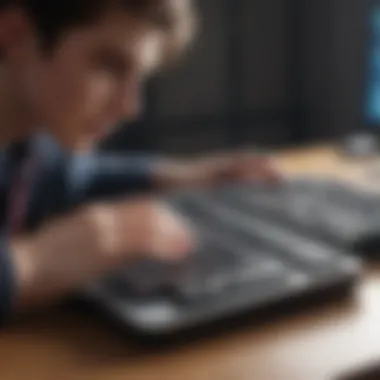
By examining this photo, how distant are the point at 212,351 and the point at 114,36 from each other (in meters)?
0.34

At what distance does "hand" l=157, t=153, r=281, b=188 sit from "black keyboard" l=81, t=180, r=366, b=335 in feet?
0.38

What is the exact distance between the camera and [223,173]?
1.20 metres

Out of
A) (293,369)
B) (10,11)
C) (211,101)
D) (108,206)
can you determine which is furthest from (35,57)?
(211,101)

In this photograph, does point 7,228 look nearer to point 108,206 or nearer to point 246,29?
point 108,206

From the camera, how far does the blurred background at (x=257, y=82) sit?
221 cm

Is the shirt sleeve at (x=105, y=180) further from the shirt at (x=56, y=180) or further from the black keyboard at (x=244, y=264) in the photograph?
the black keyboard at (x=244, y=264)

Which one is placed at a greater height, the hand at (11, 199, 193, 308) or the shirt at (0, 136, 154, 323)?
the shirt at (0, 136, 154, 323)

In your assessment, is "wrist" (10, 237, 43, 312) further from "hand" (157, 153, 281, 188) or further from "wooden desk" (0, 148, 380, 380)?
"hand" (157, 153, 281, 188)

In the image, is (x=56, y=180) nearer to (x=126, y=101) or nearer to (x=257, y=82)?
(x=126, y=101)

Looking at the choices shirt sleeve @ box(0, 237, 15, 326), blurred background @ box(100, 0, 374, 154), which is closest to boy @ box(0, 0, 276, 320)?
shirt sleeve @ box(0, 237, 15, 326)

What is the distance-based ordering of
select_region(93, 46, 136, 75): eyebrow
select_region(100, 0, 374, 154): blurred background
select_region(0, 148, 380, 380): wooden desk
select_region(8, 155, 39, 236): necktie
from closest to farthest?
1. select_region(0, 148, 380, 380): wooden desk
2. select_region(93, 46, 136, 75): eyebrow
3. select_region(8, 155, 39, 236): necktie
4. select_region(100, 0, 374, 154): blurred background

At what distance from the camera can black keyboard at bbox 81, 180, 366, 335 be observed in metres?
0.78

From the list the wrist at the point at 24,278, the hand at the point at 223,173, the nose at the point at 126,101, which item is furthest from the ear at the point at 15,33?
the hand at the point at 223,173

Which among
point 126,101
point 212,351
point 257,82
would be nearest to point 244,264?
point 212,351
